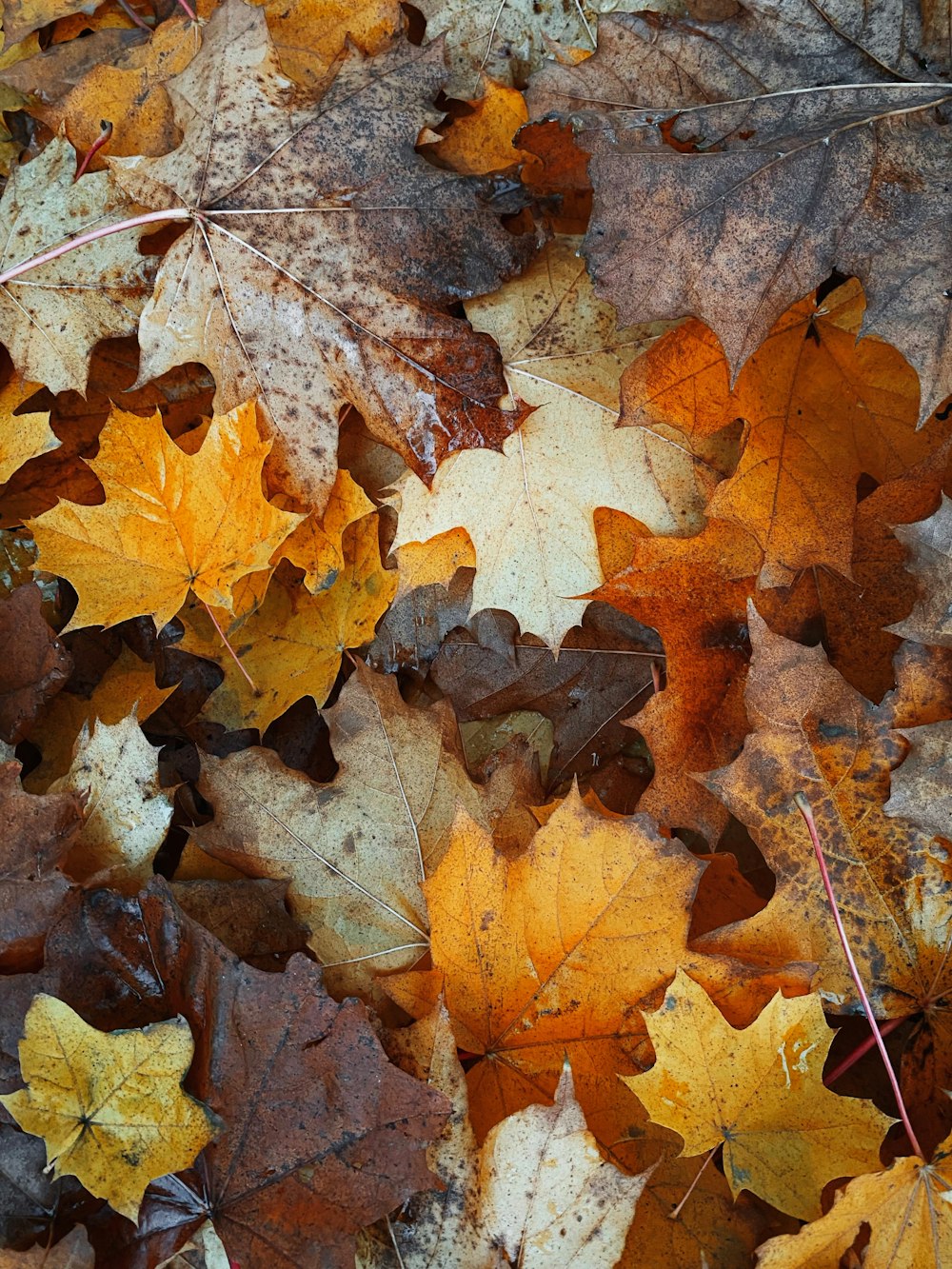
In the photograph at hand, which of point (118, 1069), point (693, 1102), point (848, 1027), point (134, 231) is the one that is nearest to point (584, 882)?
point (693, 1102)

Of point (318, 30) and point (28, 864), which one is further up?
point (318, 30)

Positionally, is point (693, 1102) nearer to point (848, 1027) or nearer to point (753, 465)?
point (848, 1027)

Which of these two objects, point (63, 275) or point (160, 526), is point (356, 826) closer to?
point (160, 526)

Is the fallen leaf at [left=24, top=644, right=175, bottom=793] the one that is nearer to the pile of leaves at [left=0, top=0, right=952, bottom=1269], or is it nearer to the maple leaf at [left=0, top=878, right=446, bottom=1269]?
the pile of leaves at [left=0, top=0, right=952, bottom=1269]

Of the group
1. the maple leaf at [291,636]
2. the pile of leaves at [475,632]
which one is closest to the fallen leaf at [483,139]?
the pile of leaves at [475,632]

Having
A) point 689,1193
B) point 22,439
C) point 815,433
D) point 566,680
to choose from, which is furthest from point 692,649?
point 22,439

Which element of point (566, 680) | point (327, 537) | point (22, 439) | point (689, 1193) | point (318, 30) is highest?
point (318, 30)
